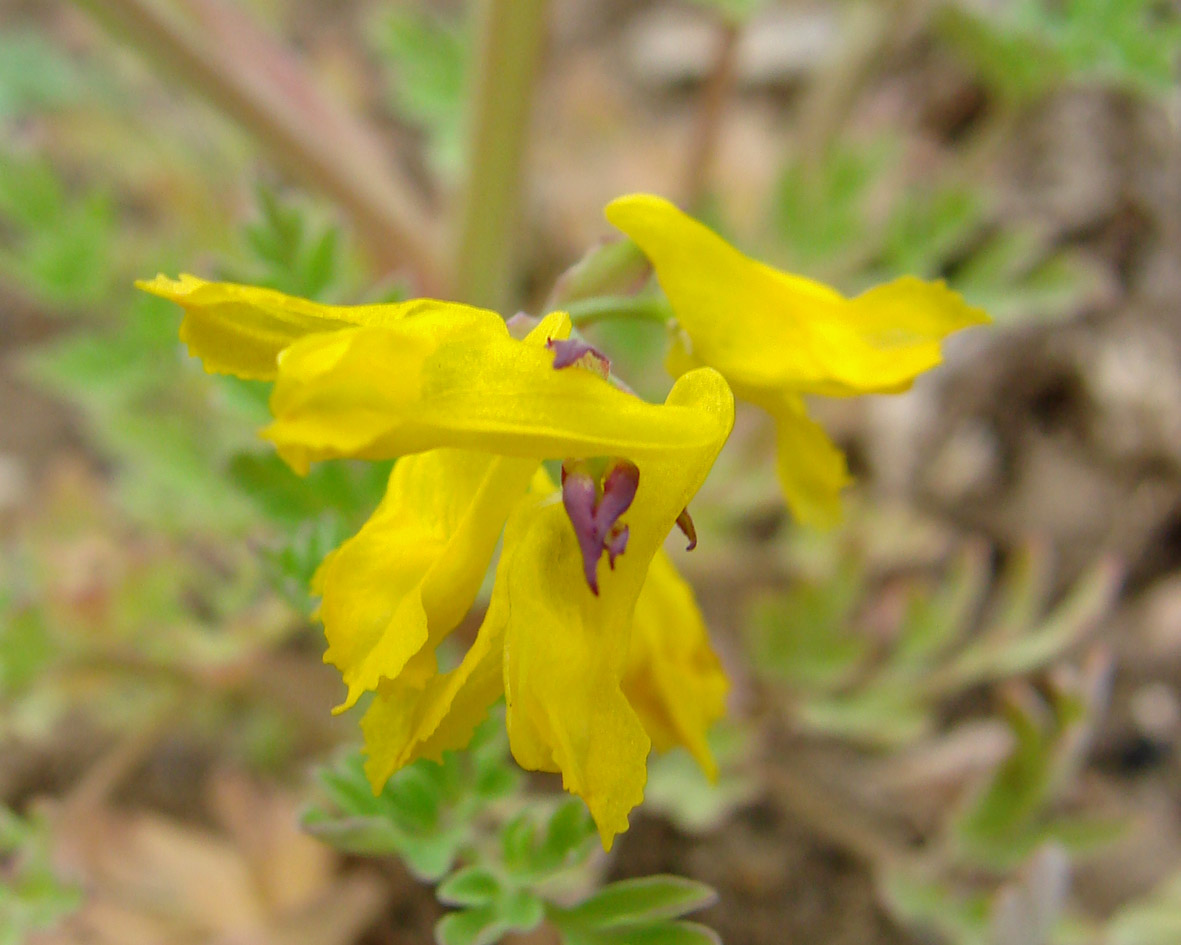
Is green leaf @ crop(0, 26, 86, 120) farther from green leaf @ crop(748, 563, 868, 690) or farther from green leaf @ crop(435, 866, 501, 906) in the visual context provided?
green leaf @ crop(435, 866, 501, 906)

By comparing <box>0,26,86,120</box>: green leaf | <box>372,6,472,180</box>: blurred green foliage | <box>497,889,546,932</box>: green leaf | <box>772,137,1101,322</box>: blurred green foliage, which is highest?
<box>0,26,86,120</box>: green leaf

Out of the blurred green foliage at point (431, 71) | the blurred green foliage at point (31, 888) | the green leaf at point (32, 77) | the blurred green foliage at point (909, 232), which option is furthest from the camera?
the green leaf at point (32, 77)

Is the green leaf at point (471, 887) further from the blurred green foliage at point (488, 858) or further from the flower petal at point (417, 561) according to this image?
the flower petal at point (417, 561)

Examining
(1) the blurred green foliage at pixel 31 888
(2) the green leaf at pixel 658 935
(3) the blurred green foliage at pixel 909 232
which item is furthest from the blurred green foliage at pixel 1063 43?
(1) the blurred green foliage at pixel 31 888

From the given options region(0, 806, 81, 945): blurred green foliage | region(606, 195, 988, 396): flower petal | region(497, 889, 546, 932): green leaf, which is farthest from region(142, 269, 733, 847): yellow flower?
region(0, 806, 81, 945): blurred green foliage

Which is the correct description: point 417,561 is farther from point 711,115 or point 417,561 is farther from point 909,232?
point 711,115

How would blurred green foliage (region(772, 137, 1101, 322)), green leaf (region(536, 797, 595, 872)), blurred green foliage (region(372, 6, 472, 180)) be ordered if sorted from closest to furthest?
1. green leaf (region(536, 797, 595, 872))
2. blurred green foliage (region(772, 137, 1101, 322))
3. blurred green foliage (region(372, 6, 472, 180))

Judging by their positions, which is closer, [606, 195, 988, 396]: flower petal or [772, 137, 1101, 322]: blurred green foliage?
[606, 195, 988, 396]: flower petal
